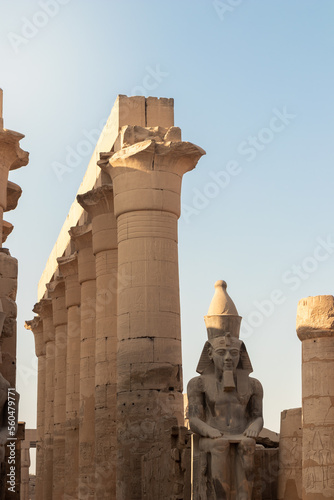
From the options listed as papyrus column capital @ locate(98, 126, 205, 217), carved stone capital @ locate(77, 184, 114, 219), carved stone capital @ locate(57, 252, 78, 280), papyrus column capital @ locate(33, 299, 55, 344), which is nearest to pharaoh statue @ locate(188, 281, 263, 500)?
papyrus column capital @ locate(98, 126, 205, 217)

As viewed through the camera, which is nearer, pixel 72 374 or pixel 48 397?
pixel 72 374

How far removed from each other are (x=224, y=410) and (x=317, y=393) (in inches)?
54.2

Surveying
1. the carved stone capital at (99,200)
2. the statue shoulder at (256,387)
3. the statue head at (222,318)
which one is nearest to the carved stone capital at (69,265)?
the carved stone capital at (99,200)

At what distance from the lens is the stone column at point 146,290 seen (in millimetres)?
17156

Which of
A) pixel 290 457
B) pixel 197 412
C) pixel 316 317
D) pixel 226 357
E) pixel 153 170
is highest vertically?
pixel 153 170

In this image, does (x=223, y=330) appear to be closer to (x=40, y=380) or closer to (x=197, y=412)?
(x=197, y=412)

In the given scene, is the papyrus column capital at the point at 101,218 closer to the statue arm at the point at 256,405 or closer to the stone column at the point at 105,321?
the stone column at the point at 105,321

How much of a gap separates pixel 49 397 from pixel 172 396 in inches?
656

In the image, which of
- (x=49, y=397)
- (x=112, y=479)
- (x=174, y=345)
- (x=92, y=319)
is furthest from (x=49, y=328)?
(x=174, y=345)

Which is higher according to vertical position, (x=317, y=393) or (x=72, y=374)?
(x=72, y=374)

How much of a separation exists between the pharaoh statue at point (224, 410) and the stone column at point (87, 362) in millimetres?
8681

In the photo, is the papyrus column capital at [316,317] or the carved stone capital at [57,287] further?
the carved stone capital at [57,287]

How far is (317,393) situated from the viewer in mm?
13266

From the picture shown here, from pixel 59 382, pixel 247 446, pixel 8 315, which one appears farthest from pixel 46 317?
pixel 247 446
